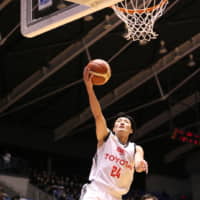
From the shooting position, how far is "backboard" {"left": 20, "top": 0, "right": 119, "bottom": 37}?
18.4 feet

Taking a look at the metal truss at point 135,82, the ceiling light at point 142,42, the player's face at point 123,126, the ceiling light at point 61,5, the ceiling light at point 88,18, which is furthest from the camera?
the metal truss at point 135,82

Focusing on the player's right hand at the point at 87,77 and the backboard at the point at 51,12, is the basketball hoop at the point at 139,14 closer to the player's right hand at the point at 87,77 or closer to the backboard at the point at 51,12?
the backboard at the point at 51,12

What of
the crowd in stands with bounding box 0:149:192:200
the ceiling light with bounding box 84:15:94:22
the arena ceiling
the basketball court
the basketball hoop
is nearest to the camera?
the basketball hoop

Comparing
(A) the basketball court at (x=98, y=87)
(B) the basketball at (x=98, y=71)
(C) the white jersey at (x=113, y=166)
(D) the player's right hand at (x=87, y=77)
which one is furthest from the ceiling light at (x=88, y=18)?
(C) the white jersey at (x=113, y=166)

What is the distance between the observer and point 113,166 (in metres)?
4.20

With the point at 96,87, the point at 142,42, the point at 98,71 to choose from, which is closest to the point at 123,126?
the point at 98,71

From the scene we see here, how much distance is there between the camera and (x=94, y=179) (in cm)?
Answer: 418

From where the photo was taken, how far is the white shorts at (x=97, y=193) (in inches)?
160

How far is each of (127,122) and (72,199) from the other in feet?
37.5

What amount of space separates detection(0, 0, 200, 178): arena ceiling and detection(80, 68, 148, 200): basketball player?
8806mm

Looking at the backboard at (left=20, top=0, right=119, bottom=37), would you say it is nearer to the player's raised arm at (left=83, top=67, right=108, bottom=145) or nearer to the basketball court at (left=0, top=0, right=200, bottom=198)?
the player's raised arm at (left=83, top=67, right=108, bottom=145)

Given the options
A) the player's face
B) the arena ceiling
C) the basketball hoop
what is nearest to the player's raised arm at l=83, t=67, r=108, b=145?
the player's face

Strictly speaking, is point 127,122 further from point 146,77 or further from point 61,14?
point 146,77

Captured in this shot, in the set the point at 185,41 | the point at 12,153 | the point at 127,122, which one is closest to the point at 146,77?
the point at 185,41
